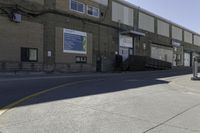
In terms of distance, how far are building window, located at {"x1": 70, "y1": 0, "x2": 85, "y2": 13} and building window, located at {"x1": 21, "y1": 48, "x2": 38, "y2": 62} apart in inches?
318

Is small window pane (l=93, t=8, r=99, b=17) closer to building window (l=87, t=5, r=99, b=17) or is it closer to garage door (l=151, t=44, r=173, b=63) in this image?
building window (l=87, t=5, r=99, b=17)

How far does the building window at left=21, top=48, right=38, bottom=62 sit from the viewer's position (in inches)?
1133

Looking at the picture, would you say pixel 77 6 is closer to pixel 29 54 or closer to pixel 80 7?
pixel 80 7

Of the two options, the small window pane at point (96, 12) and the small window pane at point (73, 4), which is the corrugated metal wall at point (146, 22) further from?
the small window pane at point (73, 4)

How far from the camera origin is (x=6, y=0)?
27.2 meters

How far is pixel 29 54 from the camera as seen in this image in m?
29.3

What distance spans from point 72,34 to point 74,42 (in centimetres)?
94

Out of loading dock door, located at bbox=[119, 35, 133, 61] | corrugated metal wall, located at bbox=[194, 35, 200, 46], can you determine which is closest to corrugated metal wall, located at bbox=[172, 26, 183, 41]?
corrugated metal wall, located at bbox=[194, 35, 200, 46]

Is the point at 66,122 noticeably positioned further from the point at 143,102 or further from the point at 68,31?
the point at 68,31

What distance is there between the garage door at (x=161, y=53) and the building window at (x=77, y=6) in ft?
70.2

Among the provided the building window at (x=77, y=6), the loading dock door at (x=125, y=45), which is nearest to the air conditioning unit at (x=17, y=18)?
the building window at (x=77, y=6)

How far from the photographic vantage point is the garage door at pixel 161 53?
5534 cm

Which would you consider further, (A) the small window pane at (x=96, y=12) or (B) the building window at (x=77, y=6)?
(A) the small window pane at (x=96, y=12)

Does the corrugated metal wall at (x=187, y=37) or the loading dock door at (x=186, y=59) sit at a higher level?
the corrugated metal wall at (x=187, y=37)
